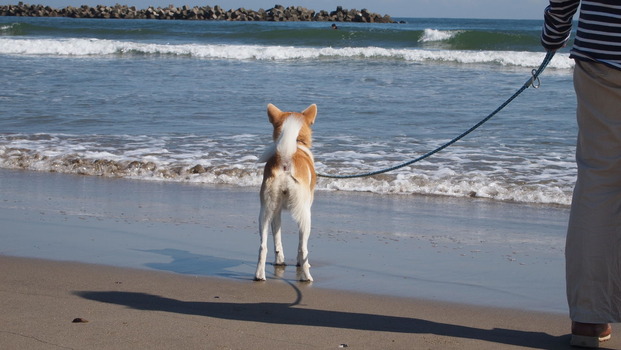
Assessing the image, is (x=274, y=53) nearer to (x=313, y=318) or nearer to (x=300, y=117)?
(x=300, y=117)

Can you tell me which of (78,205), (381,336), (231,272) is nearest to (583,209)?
(381,336)

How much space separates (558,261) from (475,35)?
25606 mm

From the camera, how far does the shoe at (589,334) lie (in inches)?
132

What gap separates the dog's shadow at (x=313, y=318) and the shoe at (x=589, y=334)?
83 mm

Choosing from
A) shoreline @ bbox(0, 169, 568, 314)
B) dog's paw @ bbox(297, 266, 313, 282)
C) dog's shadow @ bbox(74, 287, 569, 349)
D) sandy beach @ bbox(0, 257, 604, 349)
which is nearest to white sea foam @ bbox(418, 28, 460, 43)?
shoreline @ bbox(0, 169, 568, 314)

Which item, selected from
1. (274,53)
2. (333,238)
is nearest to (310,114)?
(333,238)

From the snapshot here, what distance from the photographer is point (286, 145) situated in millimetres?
4398

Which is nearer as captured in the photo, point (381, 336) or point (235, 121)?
point (381, 336)

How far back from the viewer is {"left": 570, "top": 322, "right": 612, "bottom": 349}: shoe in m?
3.35

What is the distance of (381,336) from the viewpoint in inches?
138

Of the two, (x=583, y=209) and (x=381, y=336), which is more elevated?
(x=583, y=209)

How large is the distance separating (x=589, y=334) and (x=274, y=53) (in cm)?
2101

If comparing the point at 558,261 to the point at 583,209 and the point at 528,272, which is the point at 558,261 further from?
the point at 583,209

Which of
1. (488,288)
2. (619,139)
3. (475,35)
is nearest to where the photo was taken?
(619,139)
